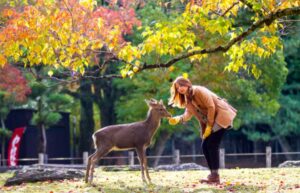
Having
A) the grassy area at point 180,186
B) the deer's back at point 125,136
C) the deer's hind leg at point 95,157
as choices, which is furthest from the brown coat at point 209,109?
the deer's hind leg at point 95,157

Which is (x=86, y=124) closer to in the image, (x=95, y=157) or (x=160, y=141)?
(x=160, y=141)

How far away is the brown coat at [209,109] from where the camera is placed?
9.82m

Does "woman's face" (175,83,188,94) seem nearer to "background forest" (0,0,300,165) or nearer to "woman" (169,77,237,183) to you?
"woman" (169,77,237,183)

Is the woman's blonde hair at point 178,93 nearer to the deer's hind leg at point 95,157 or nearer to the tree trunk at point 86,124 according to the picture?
the deer's hind leg at point 95,157

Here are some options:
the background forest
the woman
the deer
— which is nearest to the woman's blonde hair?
the woman

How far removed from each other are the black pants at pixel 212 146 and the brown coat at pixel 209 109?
0.71 ft

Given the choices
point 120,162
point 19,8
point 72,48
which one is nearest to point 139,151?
point 72,48

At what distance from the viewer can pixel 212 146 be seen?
1015cm

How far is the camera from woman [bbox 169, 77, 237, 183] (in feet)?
32.2

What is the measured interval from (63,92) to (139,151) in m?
18.5

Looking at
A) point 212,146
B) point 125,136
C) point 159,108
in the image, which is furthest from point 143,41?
Result: point 125,136

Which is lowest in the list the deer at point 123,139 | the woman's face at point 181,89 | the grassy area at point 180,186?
the grassy area at point 180,186

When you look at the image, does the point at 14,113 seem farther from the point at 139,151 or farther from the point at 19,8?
the point at 139,151

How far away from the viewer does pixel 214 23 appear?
8164 mm
